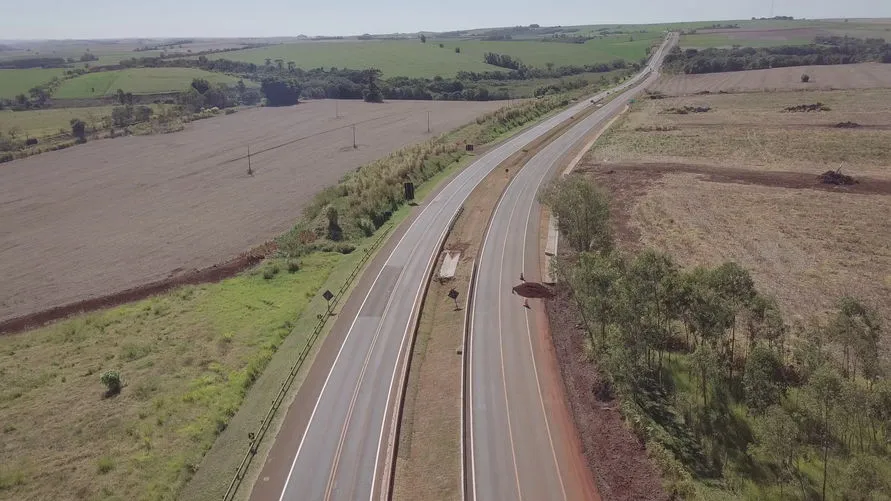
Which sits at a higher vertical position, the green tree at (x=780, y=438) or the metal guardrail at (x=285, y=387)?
the green tree at (x=780, y=438)

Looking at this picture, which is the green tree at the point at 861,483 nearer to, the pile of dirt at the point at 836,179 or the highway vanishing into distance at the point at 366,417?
the highway vanishing into distance at the point at 366,417

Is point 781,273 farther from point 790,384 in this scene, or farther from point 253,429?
point 253,429

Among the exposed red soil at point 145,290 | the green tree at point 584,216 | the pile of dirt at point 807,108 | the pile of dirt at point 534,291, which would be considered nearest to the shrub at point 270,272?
the exposed red soil at point 145,290

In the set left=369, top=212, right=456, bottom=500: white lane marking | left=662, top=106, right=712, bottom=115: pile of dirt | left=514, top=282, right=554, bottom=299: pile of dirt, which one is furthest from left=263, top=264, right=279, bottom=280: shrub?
left=662, top=106, right=712, bottom=115: pile of dirt

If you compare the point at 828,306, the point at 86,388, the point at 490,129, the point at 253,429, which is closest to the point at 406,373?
the point at 253,429

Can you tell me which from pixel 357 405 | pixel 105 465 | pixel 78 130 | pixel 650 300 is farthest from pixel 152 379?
pixel 78 130

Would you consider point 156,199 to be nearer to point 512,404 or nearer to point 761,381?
point 512,404
